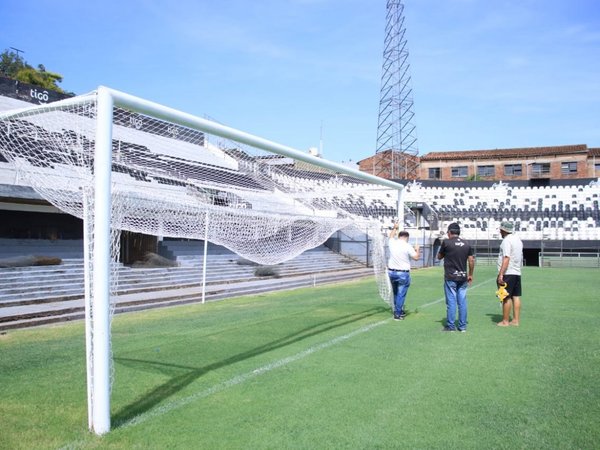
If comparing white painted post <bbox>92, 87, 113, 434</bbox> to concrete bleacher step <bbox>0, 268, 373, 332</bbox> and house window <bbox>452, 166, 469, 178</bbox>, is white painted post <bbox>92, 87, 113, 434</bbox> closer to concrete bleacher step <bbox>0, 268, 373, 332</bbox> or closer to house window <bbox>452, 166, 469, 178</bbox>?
concrete bleacher step <bbox>0, 268, 373, 332</bbox>

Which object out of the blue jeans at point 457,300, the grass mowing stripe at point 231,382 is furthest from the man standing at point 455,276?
the grass mowing stripe at point 231,382

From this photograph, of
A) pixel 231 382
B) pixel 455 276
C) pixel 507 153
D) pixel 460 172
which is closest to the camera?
pixel 231 382

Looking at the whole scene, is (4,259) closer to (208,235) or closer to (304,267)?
(208,235)

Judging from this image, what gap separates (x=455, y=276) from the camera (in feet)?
26.7

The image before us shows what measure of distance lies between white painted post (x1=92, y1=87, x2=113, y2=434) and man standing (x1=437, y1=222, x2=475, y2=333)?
215 inches

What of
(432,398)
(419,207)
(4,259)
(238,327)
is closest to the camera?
(432,398)

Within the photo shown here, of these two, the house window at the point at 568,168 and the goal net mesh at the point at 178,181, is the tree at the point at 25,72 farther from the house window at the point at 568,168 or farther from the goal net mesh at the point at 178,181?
the house window at the point at 568,168

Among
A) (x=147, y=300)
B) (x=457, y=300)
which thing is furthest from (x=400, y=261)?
(x=147, y=300)

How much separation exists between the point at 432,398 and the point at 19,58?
48799 mm

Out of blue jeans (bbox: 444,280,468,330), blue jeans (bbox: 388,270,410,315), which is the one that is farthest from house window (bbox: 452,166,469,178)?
blue jeans (bbox: 444,280,468,330)

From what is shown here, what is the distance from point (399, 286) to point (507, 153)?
50181mm

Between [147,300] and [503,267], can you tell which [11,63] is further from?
[503,267]

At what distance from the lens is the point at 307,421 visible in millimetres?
4273

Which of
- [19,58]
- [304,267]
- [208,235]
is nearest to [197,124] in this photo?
[208,235]
